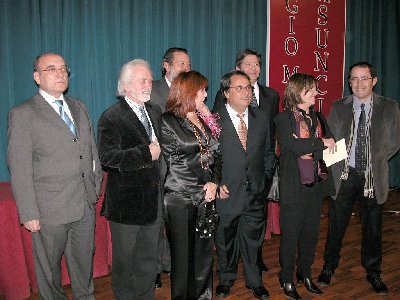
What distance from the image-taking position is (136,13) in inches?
176

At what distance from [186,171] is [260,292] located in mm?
1304

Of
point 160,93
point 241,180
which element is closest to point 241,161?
point 241,180

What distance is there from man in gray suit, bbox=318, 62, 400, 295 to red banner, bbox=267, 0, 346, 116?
250 cm

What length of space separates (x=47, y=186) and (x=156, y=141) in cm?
74

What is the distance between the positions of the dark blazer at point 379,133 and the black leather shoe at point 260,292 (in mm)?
1002

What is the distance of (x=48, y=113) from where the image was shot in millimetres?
2438

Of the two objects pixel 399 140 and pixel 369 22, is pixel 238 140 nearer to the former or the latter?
pixel 399 140

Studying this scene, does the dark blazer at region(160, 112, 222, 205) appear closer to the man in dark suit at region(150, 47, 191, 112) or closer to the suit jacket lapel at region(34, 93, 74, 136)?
the suit jacket lapel at region(34, 93, 74, 136)

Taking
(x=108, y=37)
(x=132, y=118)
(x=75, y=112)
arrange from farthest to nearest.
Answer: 1. (x=108, y=37)
2. (x=75, y=112)
3. (x=132, y=118)

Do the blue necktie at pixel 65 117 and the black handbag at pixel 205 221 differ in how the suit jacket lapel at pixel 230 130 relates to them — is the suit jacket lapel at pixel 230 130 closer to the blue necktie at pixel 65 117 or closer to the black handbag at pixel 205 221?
the black handbag at pixel 205 221

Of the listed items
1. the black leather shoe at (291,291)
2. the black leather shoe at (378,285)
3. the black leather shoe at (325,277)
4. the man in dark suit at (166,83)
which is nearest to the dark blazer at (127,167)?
the man in dark suit at (166,83)

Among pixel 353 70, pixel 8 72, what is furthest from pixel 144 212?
pixel 8 72

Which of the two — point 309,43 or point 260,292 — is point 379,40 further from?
point 260,292

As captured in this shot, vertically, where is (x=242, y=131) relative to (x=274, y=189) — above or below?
above
